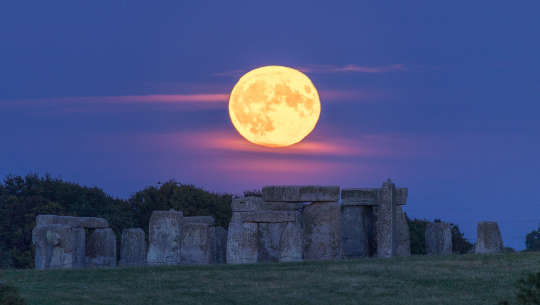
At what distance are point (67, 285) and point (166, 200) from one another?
2452cm

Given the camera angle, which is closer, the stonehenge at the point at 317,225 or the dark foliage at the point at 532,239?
the stonehenge at the point at 317,225

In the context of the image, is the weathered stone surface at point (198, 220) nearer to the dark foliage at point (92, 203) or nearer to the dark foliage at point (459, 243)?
the dark foliage at point (92, 203)

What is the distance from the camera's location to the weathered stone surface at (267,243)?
93.0 ft

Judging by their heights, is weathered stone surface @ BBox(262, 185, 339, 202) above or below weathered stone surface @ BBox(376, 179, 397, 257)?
above

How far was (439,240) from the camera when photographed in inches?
1185

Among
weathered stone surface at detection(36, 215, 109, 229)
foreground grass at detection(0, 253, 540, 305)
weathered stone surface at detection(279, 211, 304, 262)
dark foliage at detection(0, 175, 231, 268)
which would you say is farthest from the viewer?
dark foliage at detection(0, 175, 231, 268)

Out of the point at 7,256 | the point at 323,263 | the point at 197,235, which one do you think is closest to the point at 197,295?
the point at 323,263

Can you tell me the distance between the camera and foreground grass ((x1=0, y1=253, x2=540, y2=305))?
18528 millimetres

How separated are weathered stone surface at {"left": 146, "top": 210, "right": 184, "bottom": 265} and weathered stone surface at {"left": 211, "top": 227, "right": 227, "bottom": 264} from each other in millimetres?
3375

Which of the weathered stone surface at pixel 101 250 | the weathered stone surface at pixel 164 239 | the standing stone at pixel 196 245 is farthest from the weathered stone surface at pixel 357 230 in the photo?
the weathered stone surface at pixel 101 250

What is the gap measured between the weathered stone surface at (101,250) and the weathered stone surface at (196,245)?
11.3ft

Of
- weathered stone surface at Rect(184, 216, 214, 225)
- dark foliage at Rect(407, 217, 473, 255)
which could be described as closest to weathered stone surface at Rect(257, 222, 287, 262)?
weathered stone surface at Rect(184, 216, 214, 225)

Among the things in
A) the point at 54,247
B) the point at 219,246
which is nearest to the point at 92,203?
the point at 219,246

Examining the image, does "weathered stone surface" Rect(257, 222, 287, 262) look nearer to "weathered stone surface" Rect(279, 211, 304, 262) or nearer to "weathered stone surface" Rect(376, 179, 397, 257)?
"weathered stone surface" Rect(279, 211, 304, 262)
